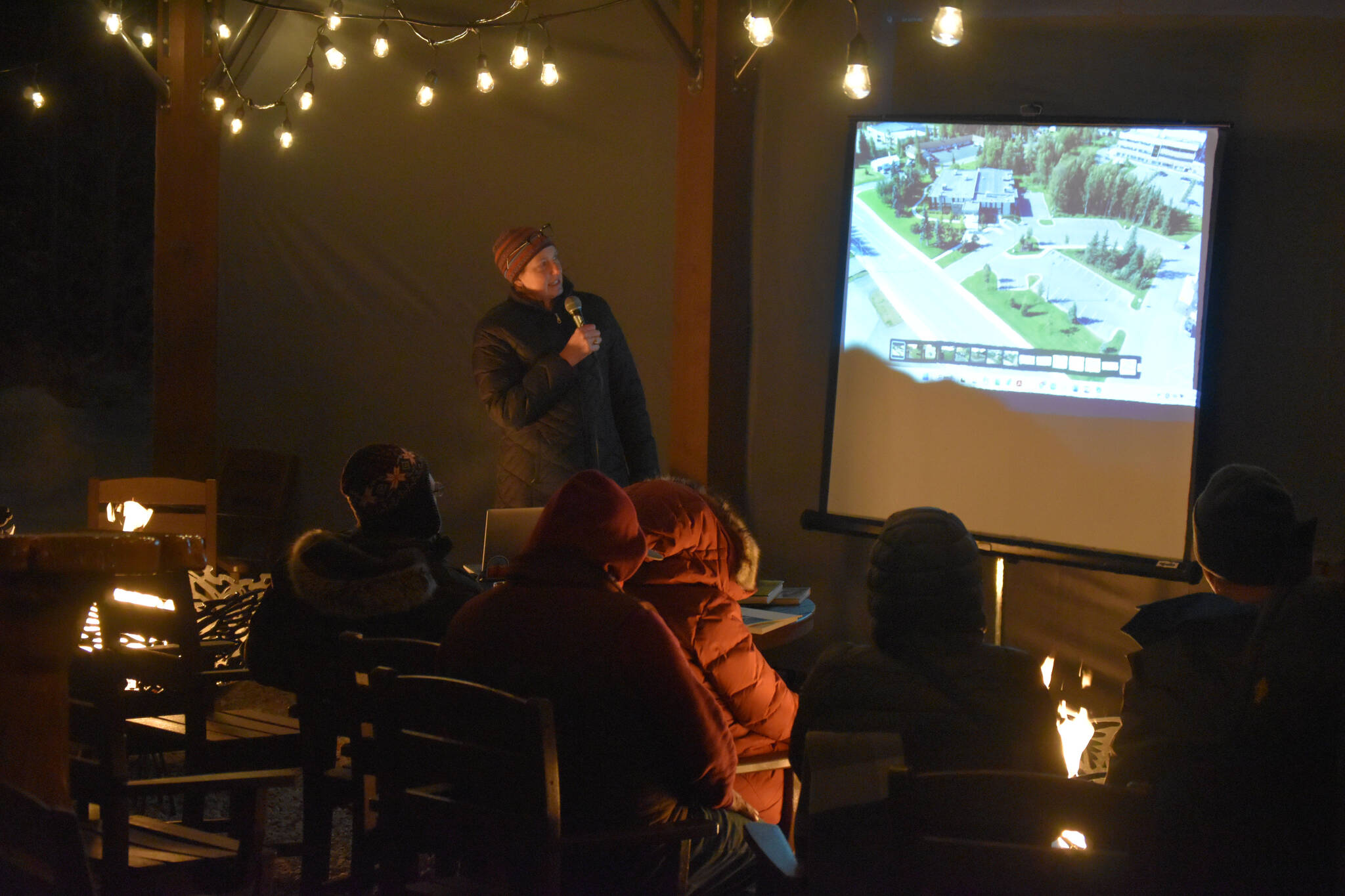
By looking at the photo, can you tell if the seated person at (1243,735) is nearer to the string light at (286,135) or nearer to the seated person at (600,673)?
the seated person at (600,673)

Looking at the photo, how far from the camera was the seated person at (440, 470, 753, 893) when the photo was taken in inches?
72.1

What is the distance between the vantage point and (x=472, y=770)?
181 cm

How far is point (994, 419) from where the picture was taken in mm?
3918

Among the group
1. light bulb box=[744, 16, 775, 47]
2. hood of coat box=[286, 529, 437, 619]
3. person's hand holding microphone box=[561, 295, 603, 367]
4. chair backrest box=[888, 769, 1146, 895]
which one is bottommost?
chair backrest box=[888, 769, 1146, 895]

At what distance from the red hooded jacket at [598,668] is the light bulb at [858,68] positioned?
1.70m

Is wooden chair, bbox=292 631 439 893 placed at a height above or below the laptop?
below

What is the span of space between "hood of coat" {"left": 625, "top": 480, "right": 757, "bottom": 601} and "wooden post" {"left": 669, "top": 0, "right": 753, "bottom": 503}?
7.13 feet

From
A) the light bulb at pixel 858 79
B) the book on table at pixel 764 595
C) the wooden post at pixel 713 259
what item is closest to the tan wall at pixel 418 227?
the wooden post at pixel 713 259

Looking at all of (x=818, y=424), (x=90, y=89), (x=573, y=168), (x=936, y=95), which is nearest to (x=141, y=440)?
(x=90, y=89)

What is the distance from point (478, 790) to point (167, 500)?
3.17m

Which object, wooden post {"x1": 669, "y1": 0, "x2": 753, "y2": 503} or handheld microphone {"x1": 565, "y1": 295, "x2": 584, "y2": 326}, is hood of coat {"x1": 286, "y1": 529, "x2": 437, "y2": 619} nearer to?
handheld microphone {"x1": 565, "y1": 295, "x2": 584, "y2": 326}

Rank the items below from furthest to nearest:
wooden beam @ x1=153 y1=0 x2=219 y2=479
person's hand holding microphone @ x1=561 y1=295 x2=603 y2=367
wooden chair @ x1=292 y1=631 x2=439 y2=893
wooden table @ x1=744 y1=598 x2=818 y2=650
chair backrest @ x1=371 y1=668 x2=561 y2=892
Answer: wooden beam @ x1=153 y1=0 x2=219 y2=479 → person's hand holding microphone @ x1=561 y1=295 x2=603 y2=367 → wooden table @ x1=744 y1=598 x2=818 y2=650 → wooden chair @ x1=292 y1=631 x2=439 y2=893 → chair backrest @ x1=371 y1=668 x2=561 y2=892

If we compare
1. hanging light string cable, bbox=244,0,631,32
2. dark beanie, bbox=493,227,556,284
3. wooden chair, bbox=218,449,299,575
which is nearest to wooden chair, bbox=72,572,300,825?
dark beanie, bbox=493,227,556,284

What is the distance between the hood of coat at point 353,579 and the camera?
2.34m
